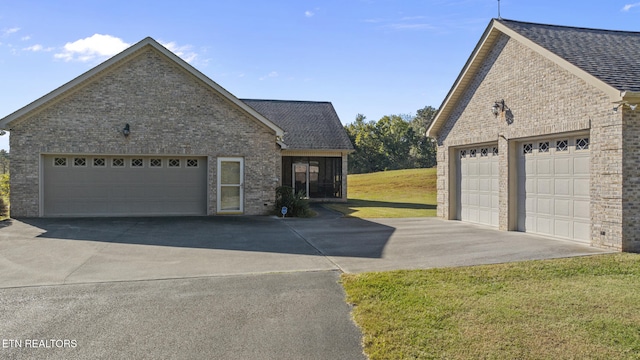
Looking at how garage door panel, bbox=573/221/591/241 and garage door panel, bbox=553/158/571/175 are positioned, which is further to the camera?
garage door panel, bbox=553/158/571/175

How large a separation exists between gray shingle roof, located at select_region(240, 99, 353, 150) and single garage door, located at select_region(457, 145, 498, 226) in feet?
30.2

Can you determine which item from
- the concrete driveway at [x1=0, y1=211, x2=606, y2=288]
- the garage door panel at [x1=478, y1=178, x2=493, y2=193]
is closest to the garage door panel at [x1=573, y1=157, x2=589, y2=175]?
the concrete driveway at [x1=0, y1=211, x2=606, y2=288]

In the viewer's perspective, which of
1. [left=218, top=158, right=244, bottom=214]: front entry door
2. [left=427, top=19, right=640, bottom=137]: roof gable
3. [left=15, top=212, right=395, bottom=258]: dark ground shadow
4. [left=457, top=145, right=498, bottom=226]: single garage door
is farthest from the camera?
[left=218, top=158, right=244, bottom=214]: front entry door

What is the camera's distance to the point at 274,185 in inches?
647

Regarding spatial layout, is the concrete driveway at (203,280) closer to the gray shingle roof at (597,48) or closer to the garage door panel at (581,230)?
the garage door panel at (581,230)

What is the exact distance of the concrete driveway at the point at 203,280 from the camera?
449 cm

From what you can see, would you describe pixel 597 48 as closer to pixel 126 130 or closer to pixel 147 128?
pixel 147 128

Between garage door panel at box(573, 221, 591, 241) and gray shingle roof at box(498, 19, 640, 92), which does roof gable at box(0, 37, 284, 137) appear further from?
garage door panel at box(573, 221, 591, 241)

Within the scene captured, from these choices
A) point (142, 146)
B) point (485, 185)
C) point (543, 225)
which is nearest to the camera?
point (543, 225)

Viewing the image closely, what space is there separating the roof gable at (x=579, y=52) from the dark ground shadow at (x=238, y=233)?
19.5 feet

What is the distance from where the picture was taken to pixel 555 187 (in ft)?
35.7

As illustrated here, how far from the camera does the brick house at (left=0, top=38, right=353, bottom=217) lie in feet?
47.6

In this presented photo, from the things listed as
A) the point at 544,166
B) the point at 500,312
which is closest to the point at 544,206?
the point at 544,166

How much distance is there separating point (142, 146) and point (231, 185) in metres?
3.48
